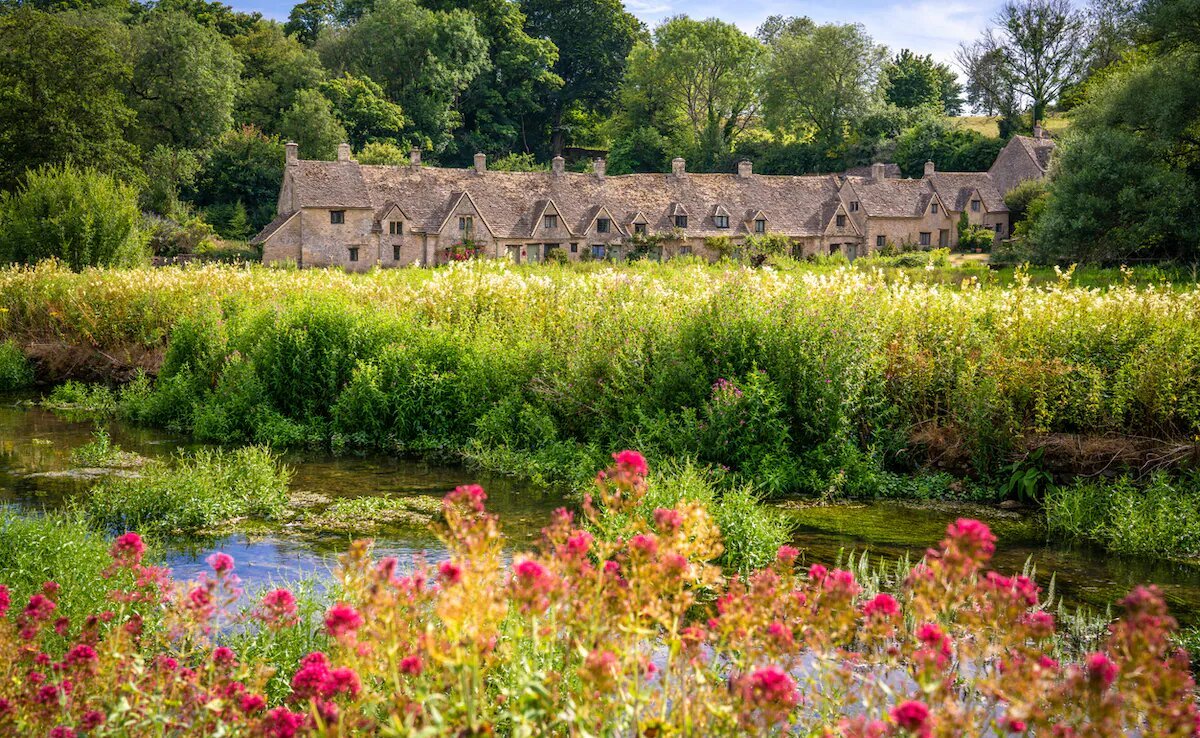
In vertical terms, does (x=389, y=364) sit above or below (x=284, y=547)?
above

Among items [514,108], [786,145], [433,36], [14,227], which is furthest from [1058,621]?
[514,108]

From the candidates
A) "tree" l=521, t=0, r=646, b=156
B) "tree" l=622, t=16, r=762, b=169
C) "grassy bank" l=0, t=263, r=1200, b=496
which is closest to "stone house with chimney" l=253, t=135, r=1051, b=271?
"tree" l=622, t=16, r=762, b=169

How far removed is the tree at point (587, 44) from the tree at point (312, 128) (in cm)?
3539

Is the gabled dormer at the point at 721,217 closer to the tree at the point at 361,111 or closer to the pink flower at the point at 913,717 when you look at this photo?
the tree at the point at 361,111

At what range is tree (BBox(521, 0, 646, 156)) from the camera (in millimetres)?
101750

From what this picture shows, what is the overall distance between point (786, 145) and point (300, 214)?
139 feet

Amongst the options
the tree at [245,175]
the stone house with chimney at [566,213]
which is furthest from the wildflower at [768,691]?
the tree at [245,175]

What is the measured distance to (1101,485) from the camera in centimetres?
1155

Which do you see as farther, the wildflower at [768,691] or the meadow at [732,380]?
the meadow at [732,380]

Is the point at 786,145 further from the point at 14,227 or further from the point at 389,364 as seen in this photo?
the point at 389,364

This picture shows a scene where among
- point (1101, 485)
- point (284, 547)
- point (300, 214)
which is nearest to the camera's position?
point (284, 547)

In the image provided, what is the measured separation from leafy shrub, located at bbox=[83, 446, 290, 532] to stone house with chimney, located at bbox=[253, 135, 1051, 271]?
4389 centimetres

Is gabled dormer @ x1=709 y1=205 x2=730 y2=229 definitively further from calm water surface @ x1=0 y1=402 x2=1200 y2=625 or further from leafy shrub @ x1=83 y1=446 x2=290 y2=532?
leafy shrub @ x1=83 y1=446 x2=290 y2=532

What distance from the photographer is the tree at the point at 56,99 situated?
44.9 meters
